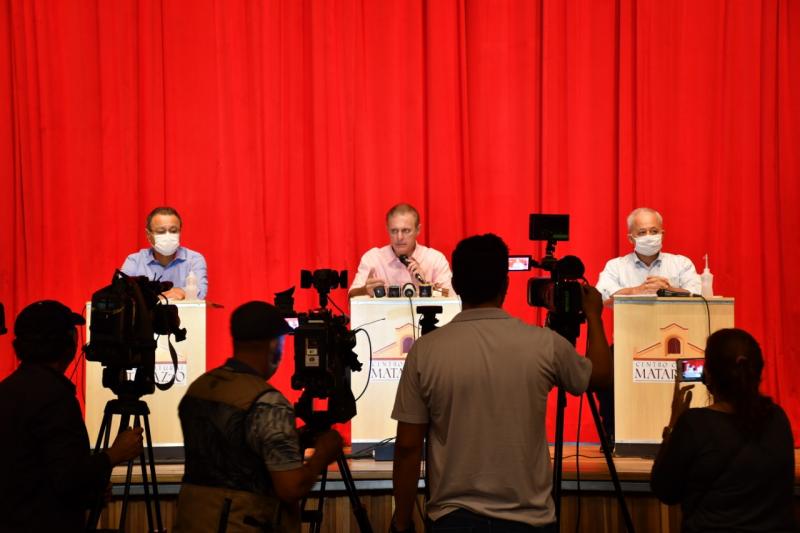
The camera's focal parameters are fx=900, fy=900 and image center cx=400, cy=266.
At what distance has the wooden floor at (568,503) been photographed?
4094 millimetres

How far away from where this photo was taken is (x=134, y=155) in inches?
249

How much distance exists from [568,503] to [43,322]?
253 centimetres

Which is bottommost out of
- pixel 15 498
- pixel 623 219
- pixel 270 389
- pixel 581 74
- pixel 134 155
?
pixel 15 498

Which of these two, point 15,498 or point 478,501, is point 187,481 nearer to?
point 15,498

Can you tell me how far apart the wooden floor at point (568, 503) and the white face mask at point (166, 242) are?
5.54 ft

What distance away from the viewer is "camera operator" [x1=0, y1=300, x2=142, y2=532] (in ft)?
8.34

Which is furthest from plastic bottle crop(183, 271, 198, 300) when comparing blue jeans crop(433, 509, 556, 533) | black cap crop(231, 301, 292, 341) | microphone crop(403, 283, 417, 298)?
blue jeans crop(433, 509, 556, 533)

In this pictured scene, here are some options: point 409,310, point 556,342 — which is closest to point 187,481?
point 556,342

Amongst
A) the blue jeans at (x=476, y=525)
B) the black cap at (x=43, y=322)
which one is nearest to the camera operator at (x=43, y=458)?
the black cap at (x=43, y=322)

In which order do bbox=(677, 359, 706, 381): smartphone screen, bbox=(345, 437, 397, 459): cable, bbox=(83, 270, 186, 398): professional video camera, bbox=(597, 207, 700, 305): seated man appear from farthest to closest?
bbox=(597, 207, 700, 305): seated man → bbox=(345, 437, 397, 459): cable → bbox=(677, 359, 706, 381): smartphone screen → bbox=(83, 270, 186, 398): professional video camera

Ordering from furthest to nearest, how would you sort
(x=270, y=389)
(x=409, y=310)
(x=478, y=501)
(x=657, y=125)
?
(x=657, y=125), (x=409, y=310), (x=270, y=389), (x=478, y=501)

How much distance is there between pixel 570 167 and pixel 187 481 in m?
4.38

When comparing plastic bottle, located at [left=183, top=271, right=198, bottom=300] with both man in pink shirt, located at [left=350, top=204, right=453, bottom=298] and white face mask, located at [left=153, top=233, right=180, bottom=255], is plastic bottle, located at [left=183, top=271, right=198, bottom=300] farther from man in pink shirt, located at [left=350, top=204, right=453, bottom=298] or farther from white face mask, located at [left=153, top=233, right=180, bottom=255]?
man in pink shirt, located at [left=350, top=204, right=453, bottom=298]

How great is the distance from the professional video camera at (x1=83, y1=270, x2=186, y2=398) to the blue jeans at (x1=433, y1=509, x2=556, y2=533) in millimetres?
1195
